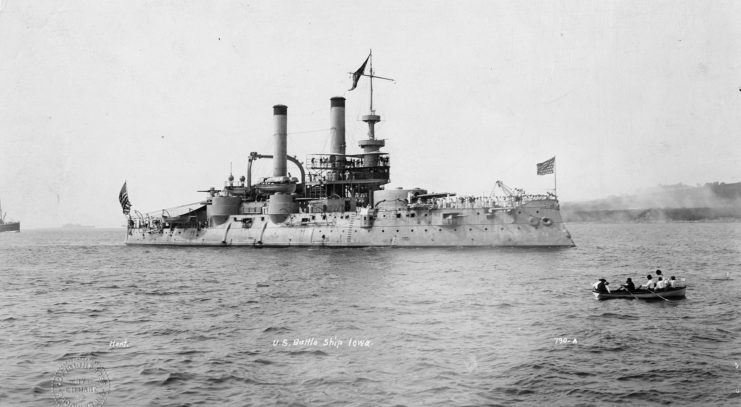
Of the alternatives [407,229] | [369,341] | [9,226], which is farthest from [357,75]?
[9,226]

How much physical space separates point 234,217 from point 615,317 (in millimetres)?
39949

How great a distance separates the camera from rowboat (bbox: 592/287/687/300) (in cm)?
2238

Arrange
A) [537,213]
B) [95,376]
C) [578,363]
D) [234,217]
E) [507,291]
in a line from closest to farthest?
[95,376]
[578,363]
[507,291]
[537,213]
[234,217]

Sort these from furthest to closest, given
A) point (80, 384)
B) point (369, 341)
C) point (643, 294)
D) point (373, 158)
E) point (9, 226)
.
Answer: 1. point (9, 226)
2. point (373, 158)
3. point (643, 294)
4. point (369, 341)
5. point (80, 384)

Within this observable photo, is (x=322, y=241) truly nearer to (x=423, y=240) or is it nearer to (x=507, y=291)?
(x=423, y=240)

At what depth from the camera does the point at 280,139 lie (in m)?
56.9

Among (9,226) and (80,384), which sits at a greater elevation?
(9,226)

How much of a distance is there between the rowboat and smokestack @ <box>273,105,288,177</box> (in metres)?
38.7

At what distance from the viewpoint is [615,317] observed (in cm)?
1911

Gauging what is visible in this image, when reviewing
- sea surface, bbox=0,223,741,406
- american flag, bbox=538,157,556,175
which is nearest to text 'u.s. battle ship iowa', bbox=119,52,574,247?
american flag, bbox=538,157,556,175

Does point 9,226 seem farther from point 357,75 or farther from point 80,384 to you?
point 80,384

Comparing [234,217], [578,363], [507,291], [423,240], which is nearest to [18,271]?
[234,217]

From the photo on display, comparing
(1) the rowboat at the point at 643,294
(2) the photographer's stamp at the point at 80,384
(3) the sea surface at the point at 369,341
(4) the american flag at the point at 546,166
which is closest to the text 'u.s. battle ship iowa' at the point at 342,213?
(4) the american flag at the point at 546,166

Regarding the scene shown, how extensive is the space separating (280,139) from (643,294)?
40.7 meters
